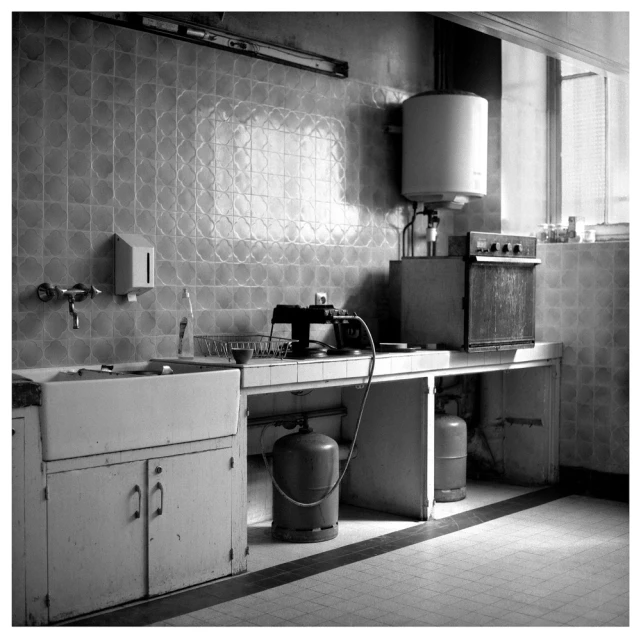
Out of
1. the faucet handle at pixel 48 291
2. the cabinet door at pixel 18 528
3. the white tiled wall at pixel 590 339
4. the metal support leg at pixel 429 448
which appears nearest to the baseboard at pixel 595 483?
the white tiled wall at pixel 590 339

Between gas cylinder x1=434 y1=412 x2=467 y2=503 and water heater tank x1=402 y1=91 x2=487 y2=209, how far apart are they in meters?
1.49

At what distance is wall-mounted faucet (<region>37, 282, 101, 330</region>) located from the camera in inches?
152

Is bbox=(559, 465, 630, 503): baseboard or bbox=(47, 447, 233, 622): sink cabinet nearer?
bbox=(47, 447, 233, 622): sink cabinet

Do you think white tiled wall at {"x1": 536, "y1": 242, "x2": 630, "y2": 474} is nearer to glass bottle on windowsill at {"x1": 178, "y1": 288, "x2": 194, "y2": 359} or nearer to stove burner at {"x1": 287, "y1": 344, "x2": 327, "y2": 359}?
stove burner at {"x1": 287, "y1": 344, "x2": 327, "y2": 359}

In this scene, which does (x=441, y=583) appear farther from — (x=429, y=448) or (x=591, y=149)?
(x=591, y=149)

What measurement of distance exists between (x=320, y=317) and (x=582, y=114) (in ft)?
9.04

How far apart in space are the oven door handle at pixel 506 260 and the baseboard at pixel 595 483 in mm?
1424

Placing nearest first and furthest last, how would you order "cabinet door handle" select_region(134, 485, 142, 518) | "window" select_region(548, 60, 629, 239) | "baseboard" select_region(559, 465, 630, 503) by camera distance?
"cabinet door handle" select_region(134, 485, 142, 518) → "baseboard" select_region(559, 465, 630, 503) → "window" select_region(548, 60, 629, 239)

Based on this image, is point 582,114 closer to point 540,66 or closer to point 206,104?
point 540,66

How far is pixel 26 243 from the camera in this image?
151 inches

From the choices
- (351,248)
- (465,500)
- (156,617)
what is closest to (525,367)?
(465,500)

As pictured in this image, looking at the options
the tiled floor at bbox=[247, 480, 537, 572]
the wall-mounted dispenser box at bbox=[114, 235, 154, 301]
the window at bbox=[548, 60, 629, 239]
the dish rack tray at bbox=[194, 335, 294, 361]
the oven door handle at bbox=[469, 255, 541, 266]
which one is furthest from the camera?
the window at bbox=[548, 60, 629, 239]

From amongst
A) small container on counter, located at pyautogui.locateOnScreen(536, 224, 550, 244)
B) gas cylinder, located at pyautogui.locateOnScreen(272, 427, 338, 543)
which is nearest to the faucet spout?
gas cylinder, located at pyautogui.locateOnScreen(272, 427, 338, 543)

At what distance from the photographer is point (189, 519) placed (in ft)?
12.0
